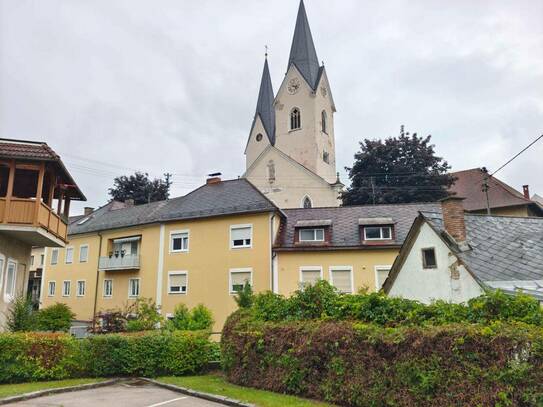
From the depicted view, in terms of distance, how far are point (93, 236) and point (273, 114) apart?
3051cm

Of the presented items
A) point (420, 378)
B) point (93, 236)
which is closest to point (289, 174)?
point (93, 236)

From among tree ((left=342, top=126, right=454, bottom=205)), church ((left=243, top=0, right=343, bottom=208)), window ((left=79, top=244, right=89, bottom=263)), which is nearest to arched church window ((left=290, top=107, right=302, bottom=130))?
church ((left=243, top=0, right=343, bottom=208))

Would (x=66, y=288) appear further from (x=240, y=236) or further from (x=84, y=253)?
(x=240, y=236)

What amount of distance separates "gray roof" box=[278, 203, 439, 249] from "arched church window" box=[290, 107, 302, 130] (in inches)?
935

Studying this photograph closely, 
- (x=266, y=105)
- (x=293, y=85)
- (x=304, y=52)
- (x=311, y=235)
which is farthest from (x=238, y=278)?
(x=304, y=52)

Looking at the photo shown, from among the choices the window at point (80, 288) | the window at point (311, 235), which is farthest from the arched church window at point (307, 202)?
the window at point (80, 288)

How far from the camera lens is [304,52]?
177 feet

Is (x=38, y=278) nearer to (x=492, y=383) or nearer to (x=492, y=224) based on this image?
(x=492, y=224)

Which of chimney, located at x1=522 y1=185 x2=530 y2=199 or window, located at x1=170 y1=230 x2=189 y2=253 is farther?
chimney, located at x1=522 y1=185 x2=530 y2=199

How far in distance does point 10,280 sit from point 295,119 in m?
38.1

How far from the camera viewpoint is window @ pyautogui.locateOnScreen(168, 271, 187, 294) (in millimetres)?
27125

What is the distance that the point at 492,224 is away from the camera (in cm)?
1480

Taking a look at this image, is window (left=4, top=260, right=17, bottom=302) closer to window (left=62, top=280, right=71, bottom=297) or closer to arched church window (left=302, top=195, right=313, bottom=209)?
window (left=62, top=280, right=71, bottom=297)

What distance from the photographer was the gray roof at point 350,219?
2503 cm
